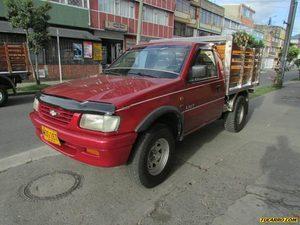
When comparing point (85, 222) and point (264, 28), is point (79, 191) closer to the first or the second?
point (85, 222)

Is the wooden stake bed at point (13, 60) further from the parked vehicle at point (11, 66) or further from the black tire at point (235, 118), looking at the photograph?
the black tire at point (235, 118)

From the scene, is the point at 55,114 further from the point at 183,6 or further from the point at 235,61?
the point at 183,6

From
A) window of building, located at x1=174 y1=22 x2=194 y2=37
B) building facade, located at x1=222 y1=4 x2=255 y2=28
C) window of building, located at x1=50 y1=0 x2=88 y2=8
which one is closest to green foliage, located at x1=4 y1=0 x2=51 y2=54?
window of building, located at x1=50 y1=0 x2=88 y2=8

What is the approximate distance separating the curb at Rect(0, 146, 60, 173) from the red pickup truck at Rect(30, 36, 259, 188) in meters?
0.85

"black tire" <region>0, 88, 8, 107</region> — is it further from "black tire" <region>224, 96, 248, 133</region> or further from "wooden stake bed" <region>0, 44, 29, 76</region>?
"black tire" <region>224, 96, 248, 133</region>

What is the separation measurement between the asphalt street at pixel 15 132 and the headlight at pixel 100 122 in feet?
8.13

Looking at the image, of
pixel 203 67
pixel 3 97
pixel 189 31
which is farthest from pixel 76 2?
pixel 189 31

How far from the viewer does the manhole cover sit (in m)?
3.40

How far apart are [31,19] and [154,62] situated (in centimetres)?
1065

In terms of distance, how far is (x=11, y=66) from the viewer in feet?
30.7

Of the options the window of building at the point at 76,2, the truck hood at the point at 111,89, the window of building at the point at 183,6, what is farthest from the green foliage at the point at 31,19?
the window of building at the point at 183,6

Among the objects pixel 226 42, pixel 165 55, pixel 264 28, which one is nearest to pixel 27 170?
pixel 165 55

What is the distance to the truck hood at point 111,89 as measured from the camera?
3.12 m

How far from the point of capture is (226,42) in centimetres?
557
